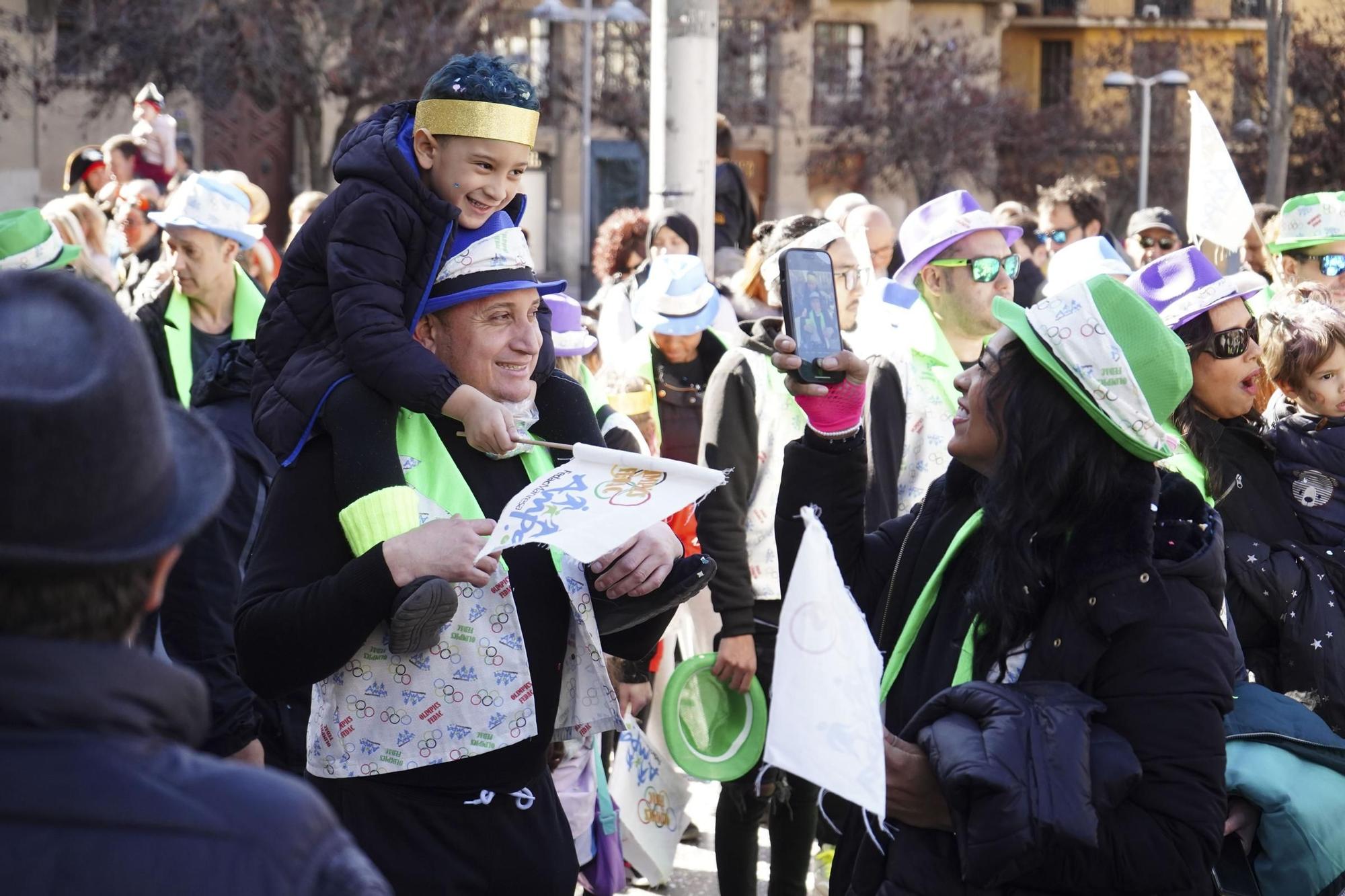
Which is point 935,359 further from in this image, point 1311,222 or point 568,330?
point 1311,222

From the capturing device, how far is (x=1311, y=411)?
4363 millimetres

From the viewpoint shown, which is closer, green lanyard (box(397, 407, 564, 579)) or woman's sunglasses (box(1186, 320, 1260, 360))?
green lanyard (box(397, 407, 564, 579))

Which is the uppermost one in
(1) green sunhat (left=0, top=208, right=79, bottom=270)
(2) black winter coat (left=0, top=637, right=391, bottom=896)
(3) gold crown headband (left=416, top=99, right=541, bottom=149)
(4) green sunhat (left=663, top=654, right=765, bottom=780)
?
(3) gold crown headband (left=416, top=99, right=541, bottom=149)

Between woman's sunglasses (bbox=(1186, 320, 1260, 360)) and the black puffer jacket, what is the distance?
1921 millimetres

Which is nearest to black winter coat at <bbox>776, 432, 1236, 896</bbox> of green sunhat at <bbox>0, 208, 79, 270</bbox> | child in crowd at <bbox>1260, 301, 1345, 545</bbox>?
child in crowd at <bbox>1260, 301, 1345, 545</bbox>

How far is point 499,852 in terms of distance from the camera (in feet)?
9.45

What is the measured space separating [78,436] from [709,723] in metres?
3.70

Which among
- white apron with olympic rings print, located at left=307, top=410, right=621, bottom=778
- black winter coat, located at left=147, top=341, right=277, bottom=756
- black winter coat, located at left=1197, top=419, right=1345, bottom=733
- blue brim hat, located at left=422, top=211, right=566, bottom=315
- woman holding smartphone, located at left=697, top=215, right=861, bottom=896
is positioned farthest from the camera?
woman holding smartphone, located at left=697, top=215, right=861, bottom=896

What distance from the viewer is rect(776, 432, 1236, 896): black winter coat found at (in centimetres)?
257

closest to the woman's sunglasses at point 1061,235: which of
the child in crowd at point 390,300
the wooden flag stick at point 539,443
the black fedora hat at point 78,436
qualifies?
the child in crowd at point 390,300

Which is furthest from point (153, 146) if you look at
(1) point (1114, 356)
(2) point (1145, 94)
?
(2) point (1145, 94)

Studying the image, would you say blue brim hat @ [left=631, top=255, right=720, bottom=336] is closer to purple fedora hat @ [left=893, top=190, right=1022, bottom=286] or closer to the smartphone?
purple fedora hat @ [left=893, top=190, right=1022, bottom=286]

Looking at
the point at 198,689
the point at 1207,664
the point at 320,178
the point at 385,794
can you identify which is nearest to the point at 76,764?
the point at 198,689

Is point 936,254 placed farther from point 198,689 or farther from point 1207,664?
point 198,689
